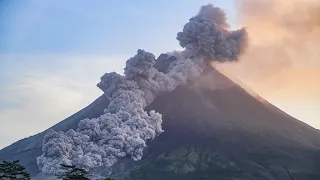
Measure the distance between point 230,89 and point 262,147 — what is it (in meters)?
40.9

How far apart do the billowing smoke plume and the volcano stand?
5418 mm

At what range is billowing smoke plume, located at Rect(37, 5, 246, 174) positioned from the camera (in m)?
121

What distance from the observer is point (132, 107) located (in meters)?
134

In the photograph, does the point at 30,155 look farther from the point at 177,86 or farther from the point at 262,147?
the point at 262,147

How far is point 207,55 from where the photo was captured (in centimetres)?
15188

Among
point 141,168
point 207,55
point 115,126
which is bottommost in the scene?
point 141,168

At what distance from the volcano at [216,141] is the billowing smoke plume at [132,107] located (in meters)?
5.42

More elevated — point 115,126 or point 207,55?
point 207,55

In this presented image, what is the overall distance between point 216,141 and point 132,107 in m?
30.1

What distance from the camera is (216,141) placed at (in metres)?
146

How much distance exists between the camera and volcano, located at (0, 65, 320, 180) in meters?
127

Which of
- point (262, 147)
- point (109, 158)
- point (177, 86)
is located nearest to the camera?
→ point (109, 158)

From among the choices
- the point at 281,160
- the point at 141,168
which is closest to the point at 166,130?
the point at 141,168

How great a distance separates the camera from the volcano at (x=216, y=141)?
126625mm
